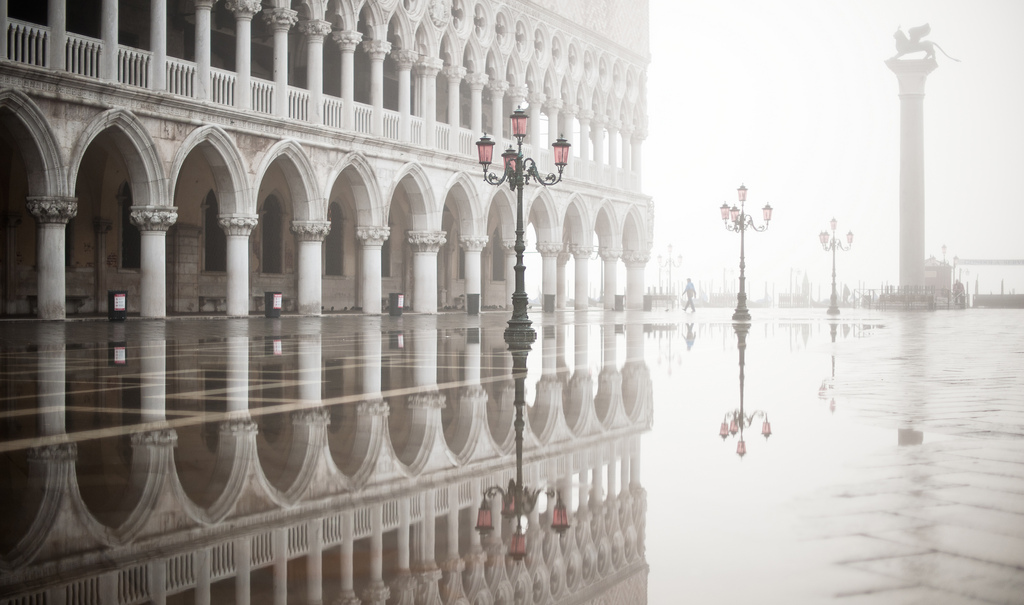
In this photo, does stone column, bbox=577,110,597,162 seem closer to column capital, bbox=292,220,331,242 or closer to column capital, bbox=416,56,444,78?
column capital, bbox=416,56,444,78

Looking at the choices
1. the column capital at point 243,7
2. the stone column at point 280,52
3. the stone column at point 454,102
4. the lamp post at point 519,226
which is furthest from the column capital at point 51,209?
the stone column at point 454,102

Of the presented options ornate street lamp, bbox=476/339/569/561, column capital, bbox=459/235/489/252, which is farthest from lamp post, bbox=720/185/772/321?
ornate street lamp, bbox=476/339/569/561

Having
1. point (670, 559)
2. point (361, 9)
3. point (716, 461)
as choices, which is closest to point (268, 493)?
point (670, 559)

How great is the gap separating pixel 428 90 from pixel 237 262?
9843 millimetres

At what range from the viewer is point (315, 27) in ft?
90.4

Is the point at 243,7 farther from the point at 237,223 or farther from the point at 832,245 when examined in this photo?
the point at 832,245

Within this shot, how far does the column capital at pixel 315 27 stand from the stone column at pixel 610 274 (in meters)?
19.9

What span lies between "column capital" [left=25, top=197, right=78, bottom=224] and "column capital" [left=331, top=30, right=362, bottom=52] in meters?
10.4

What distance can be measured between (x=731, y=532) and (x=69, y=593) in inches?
89.6

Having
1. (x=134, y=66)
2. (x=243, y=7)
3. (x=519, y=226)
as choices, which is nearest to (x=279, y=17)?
(x=243, y=7)

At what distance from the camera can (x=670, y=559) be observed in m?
3.30

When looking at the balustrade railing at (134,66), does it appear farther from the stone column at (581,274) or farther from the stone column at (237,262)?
the stone column at (581,274)

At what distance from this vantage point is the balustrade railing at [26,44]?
20234 millimetres

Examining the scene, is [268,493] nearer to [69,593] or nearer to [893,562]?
[69,593]
